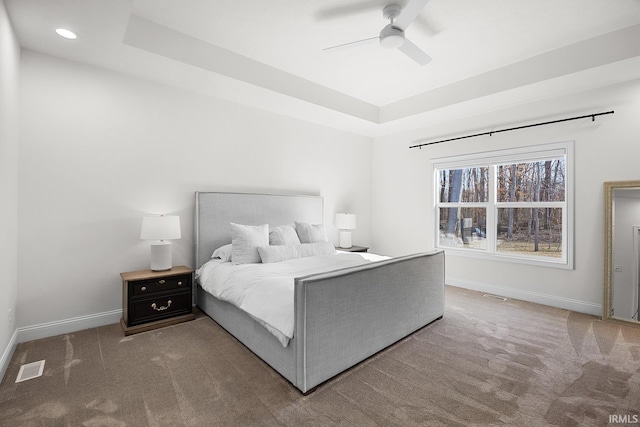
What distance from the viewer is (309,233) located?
13.6ft

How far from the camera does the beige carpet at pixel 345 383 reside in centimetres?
177

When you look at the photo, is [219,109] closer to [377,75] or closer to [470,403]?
[377,75]

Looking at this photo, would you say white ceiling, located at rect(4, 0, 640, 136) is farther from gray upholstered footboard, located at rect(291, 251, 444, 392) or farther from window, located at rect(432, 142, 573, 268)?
gray upholstered footboard, located at rect(291, 251, 444, 392)

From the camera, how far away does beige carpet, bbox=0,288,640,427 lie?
5.81ft

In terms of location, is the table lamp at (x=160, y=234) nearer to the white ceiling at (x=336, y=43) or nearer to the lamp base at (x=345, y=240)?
the white ceiling at (x=336, y=43)

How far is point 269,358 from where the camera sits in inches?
90.4

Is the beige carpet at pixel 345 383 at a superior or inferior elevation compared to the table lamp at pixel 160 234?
inferior

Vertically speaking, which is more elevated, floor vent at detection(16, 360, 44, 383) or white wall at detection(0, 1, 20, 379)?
white wall at detection(0, 1, 20, 379)

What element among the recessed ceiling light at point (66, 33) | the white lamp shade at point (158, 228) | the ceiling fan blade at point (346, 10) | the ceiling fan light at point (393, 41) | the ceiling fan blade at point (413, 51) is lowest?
the white lamp shade at point (158, 228)

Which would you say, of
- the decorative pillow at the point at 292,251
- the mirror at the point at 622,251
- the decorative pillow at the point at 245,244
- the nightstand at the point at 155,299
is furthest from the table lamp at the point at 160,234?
the mirror at the point at 622,251

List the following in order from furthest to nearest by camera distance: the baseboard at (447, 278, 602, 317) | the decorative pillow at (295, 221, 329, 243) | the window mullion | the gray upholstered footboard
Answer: the window mullion
the decorative pillow at (295, 221, 329, 243)
the baseboard at (447, 278, 602, 317)
the gray upholstered footboard

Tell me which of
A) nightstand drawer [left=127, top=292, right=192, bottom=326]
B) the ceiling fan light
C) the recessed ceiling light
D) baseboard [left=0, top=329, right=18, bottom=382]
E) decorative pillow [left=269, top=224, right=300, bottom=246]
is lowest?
baseboard [left=0, top=329, right=18, bottom=382]

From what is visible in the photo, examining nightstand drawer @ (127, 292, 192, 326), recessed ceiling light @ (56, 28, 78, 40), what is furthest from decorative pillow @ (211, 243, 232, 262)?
recessed ceiling light @ (56, 28, 78, 40)

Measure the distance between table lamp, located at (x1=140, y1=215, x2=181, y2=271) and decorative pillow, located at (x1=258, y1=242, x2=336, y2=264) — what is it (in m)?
0.91
